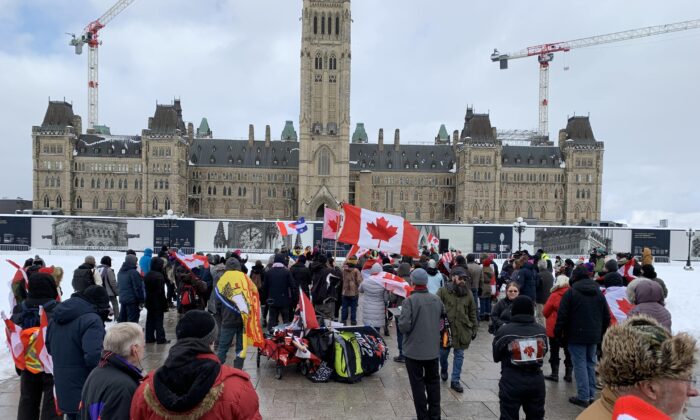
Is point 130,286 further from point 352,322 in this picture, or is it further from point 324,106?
point 324,106

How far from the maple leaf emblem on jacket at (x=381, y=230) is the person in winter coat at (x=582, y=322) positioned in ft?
18.3

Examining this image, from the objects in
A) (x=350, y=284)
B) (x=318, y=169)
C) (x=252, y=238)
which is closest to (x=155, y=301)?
(x=350, y=284)

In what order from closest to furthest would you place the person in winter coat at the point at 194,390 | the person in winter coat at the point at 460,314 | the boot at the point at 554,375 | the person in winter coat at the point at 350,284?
the person in winter coat at the point at 194,390, the person in winter coat at the point at 460,314, the boot at the point at 554,375, the person in winter coat at the point at 350,284

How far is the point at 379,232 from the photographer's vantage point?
40.7ft

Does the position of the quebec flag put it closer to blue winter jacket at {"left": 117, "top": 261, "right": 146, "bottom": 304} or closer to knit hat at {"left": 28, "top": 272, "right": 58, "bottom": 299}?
blue winter jacket at {"left": 117, "top": 261, "right": 146, "bottom": 304}

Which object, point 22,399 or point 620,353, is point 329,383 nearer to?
point 22,399

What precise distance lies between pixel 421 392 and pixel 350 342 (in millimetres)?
2102

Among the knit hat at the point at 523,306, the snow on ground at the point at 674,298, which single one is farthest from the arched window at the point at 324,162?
the knit hat at the point at 523,306

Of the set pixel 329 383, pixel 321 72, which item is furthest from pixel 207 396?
pixel 321 72

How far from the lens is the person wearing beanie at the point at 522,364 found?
5.16 meters

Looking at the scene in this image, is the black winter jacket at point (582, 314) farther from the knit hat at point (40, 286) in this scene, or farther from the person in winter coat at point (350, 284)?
the knit hat at point (40, 286)

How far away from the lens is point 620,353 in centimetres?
215

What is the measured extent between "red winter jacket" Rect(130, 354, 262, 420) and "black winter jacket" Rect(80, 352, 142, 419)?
38 centimetres

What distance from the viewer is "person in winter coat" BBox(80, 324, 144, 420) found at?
3377 mm
